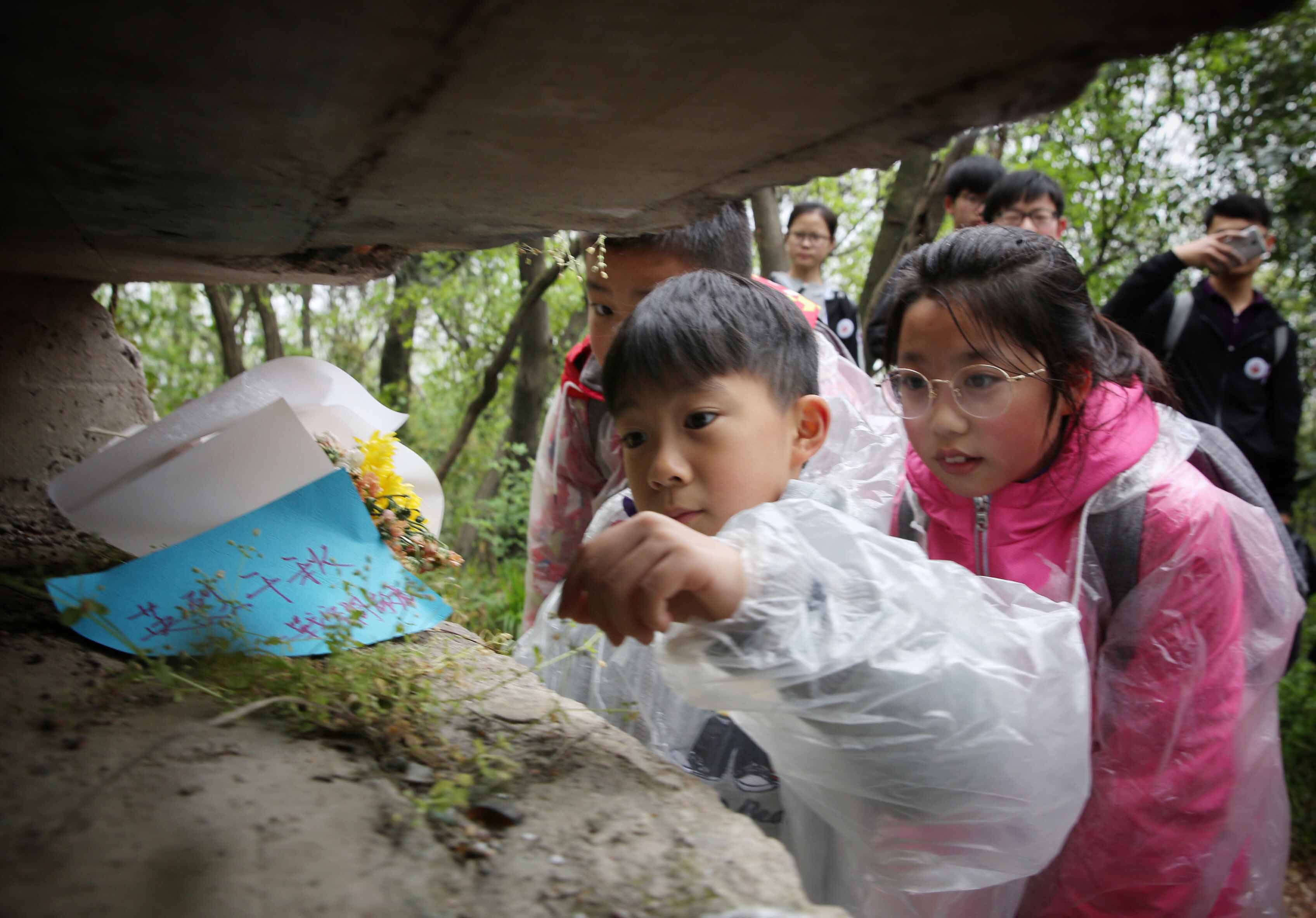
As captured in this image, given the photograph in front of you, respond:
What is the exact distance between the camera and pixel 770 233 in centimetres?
469

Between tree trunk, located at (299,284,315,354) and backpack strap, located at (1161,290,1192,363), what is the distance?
19.4 feet

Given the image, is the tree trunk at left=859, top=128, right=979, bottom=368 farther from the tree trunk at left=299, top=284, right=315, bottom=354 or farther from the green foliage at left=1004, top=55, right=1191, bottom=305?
the tree trunk at left=299, top=284, right=315, bottom=354

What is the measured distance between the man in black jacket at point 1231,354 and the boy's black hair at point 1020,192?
47 cm

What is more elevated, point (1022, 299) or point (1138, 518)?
point (1022, 299)

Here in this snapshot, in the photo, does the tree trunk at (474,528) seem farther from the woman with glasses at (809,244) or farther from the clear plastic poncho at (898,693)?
the clear plastic poncho at (898,693)

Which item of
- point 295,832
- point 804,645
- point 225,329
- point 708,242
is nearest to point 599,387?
point 708,242

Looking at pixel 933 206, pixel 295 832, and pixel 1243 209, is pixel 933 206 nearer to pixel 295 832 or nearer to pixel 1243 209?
pixel 1243 209

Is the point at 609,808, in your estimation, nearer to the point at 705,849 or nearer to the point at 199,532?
the point at 705,849

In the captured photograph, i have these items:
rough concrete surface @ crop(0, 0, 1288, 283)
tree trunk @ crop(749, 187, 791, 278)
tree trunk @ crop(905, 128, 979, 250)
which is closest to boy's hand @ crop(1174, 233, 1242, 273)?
tree trunk @ crop(905, 128, 979, 250)

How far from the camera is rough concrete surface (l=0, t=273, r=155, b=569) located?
1845 millimetres

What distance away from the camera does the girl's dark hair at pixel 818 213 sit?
4543mm

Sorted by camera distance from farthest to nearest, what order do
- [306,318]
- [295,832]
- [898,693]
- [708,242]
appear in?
[306,318], [708,242], [898,693], [295,832]

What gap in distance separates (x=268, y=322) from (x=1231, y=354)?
16.3 feet

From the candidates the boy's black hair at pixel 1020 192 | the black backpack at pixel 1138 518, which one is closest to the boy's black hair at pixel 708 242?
the black backpack at pixel 1138 518
